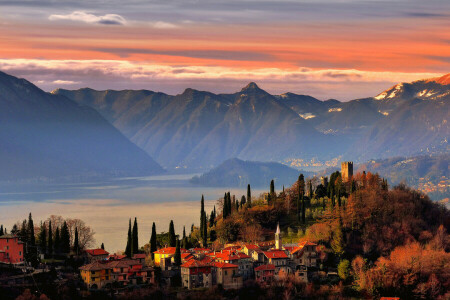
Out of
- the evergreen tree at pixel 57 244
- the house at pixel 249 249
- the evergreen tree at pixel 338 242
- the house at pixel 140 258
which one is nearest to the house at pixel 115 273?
the house at pixel 140 258

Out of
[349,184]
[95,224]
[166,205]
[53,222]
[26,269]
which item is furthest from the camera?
[166,205]

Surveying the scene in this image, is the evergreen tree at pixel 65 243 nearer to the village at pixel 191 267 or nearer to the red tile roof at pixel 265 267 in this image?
the village at pixel 191 267

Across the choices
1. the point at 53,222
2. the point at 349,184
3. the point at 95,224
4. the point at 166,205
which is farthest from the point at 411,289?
the point at 166,205

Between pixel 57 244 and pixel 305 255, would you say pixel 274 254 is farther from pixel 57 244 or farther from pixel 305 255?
pixel 57 244

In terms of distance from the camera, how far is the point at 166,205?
19162cm

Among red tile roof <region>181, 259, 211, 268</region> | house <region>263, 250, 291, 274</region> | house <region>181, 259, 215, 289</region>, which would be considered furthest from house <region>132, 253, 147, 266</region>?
house <region>263, 250, 291, 274</region>

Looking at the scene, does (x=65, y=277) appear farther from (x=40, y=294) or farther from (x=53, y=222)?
(x=53, y=222)

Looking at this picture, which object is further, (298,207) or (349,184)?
(349,184)

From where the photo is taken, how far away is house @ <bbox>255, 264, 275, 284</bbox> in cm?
7031

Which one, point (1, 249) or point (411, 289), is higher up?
point (1, 249)

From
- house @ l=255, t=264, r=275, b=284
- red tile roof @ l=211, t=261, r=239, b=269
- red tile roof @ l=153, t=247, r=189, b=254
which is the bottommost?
house @ l=255, t=264, r=275, b=284

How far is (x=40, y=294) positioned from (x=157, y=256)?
1515cm

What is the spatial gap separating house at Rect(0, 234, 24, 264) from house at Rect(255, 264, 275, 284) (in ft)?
65.1

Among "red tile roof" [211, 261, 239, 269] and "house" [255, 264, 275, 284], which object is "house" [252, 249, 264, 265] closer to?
"house" [255, 264, 275, 284]
